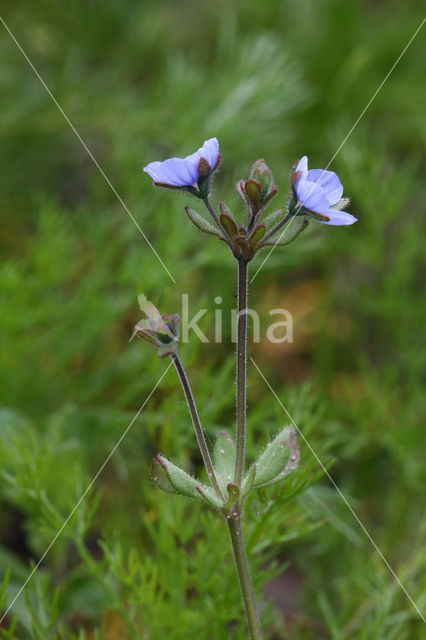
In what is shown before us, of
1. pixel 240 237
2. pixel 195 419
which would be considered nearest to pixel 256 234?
pixel 240 237

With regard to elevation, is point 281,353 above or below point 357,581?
above

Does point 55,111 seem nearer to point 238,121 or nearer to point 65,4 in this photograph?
point 65,4

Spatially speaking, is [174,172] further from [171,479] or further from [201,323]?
[201,323]

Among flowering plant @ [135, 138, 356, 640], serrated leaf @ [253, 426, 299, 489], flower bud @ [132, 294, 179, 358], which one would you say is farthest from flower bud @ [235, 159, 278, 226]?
serrated leaf @ [253, 426, 299, 489]

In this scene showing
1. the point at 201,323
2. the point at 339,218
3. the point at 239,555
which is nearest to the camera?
the point at 339,218

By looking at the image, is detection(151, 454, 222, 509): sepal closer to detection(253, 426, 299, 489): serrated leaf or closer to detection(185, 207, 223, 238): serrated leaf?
detection(253, 426, 299, 489): serrated leaf

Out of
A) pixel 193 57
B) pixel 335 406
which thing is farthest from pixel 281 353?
pixel 193 57

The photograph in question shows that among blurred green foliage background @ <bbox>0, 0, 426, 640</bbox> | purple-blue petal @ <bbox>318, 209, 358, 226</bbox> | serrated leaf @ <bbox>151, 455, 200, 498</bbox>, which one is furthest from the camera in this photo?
blurred green foliage background @ <bbox>0, 0, 426, 640</bbox>
